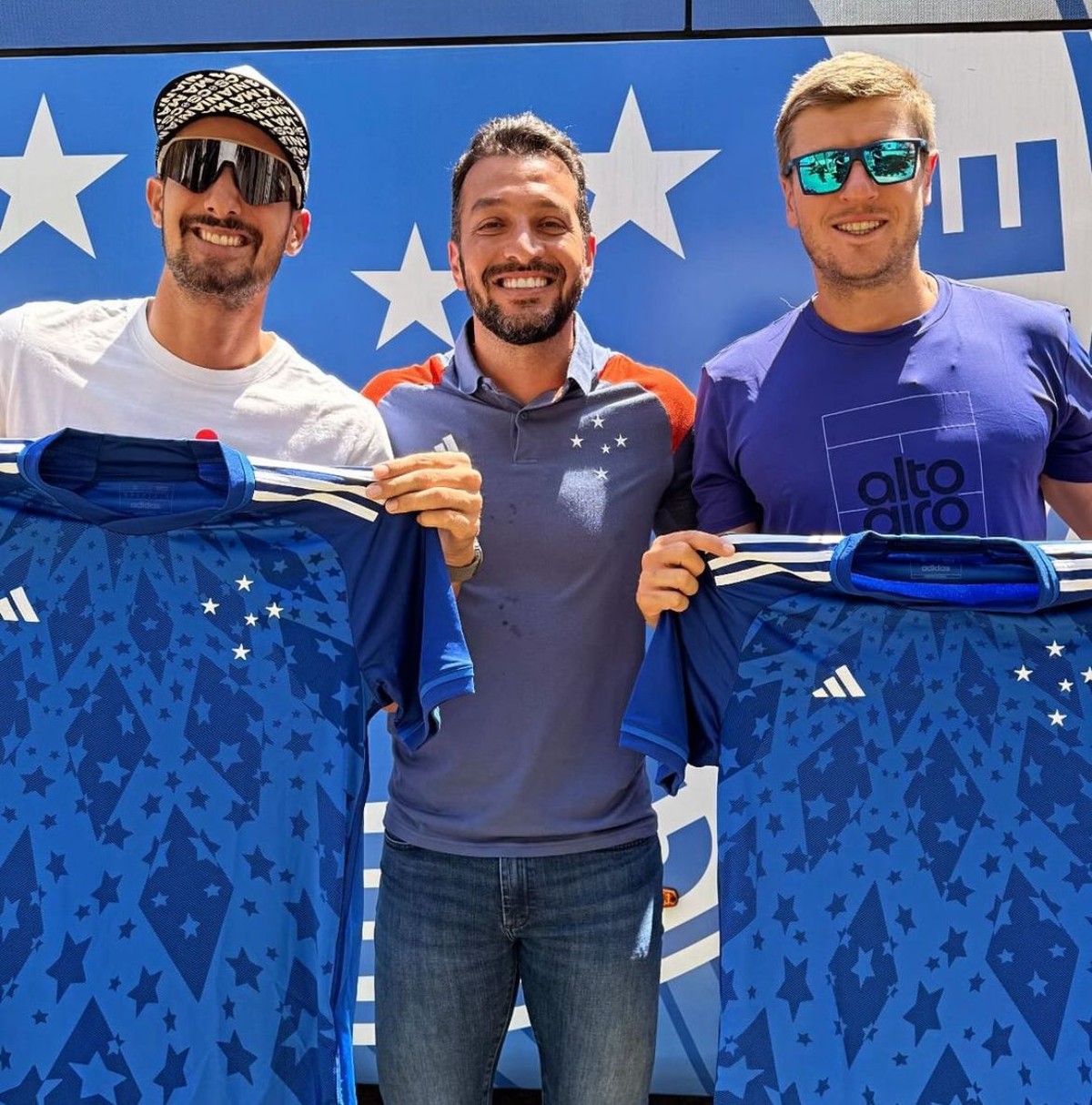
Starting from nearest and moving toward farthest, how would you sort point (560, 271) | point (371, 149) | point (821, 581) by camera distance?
point (821, 581) → point (560, 271) → point (371, 149)

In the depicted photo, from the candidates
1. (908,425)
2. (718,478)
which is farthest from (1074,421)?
Result: (718,478)

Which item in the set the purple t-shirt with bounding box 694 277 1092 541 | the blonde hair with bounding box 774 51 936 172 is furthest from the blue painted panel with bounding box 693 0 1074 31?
the purple t-shirt with bounding box 694 277 1092 541

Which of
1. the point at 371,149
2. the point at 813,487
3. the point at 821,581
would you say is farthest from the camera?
the point at 371,149

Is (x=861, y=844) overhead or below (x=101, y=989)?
overhead

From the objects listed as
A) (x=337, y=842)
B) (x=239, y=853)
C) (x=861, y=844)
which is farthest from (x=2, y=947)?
(x=861, y=844)

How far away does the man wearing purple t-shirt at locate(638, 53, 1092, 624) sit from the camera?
2164mm

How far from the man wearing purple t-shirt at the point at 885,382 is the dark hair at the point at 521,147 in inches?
15.8

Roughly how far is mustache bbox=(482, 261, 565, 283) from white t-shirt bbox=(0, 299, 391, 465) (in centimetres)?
36

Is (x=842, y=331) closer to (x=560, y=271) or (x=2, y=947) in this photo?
(x=560, y=271)

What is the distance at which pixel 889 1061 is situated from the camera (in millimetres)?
1959

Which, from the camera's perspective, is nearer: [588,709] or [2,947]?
[2,947]

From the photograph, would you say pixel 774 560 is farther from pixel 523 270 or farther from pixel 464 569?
pixel 523 270

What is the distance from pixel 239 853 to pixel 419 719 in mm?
358

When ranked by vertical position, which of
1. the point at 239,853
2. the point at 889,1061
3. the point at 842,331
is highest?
the point at 842,331
